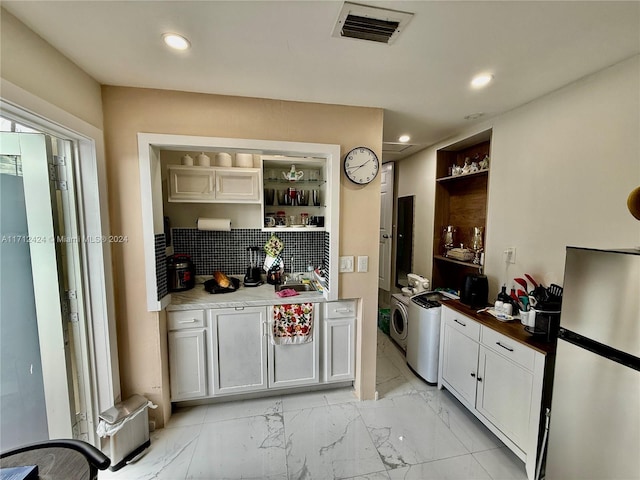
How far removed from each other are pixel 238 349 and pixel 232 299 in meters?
0.43

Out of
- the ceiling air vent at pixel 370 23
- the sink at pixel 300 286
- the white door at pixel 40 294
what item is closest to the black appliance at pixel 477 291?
the sink at pixel 300 286

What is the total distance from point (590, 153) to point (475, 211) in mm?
1206

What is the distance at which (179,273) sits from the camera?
240 centimetres

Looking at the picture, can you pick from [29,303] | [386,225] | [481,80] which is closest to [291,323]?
[29,303]

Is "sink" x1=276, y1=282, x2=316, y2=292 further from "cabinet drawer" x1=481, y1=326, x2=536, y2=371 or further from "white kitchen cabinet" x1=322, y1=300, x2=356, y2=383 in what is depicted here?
"cabinet drawer" x1=481, y1=326, x2=536, y2=371

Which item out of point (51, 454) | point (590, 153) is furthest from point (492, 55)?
point (51, 454)

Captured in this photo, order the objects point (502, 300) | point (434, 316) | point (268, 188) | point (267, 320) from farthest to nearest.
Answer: point (268, 188) → point (434, 316) → point (267, 320) → point (502, 300)

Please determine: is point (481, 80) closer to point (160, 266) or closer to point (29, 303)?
point (160, 266)

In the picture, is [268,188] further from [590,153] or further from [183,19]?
[590,153]

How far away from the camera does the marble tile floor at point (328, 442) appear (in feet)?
5.56

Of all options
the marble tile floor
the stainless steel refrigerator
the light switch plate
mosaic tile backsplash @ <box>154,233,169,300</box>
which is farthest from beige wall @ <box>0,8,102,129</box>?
the stainless steel refrigerator

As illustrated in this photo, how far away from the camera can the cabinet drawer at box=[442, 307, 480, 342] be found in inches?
80.5

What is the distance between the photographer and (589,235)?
5.56ft

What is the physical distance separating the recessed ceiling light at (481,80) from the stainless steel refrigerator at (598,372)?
1.15 metres
